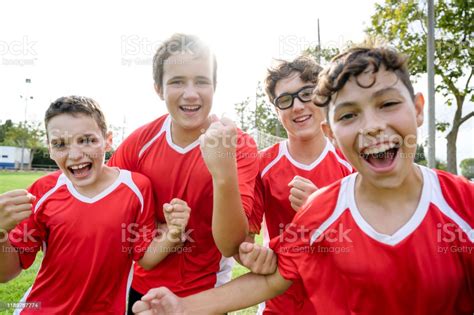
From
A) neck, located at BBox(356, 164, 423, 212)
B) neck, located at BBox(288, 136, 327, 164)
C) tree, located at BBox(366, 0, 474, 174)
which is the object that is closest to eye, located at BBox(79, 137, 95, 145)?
neck, located at BBox(288, 136, 327, 164)

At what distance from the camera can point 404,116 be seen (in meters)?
1.91

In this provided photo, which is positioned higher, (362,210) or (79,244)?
(362,210)

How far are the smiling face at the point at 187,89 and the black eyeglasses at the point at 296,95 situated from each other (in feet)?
1.62

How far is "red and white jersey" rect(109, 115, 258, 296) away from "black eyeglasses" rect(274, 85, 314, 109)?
1.16 feet

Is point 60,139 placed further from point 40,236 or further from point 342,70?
point 342,70

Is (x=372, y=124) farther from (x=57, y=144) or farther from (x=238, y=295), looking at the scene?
(x=57, y=144)

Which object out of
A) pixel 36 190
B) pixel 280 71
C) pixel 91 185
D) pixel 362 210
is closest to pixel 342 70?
pixel 362 210

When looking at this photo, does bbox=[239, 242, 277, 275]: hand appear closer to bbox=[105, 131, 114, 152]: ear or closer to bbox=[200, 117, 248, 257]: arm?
bbox=[200, 117, 248, 257]: arm

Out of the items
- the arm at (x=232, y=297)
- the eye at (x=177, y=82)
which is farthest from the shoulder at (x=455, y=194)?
the eye at (x=177, y=82)

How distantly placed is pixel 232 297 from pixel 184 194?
925 millimetres

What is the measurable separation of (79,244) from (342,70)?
189 cm

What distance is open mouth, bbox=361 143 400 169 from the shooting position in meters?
1.90

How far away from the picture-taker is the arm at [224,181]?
2.20 metres

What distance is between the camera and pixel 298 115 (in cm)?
288
